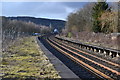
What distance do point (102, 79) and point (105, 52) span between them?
9858 mm

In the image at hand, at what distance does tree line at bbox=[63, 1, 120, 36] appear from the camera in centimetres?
2630

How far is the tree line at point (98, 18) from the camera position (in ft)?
86.3

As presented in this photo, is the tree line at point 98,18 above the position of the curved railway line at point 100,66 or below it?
above

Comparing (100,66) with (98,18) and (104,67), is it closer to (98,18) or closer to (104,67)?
(104,67)

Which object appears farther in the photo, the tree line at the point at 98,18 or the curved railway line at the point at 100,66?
the tree line at the point at 98,18

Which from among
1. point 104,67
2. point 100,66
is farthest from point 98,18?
point 104,67

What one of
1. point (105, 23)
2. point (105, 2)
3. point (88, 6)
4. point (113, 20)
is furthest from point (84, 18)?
point (113, 20)

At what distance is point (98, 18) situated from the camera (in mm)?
36375

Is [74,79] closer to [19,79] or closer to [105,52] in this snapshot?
[19,79]

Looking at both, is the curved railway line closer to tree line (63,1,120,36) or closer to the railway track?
the railway track

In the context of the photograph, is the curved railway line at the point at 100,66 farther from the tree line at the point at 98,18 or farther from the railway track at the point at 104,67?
the tree line at the point at 98,18

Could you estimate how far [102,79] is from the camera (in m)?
7.16

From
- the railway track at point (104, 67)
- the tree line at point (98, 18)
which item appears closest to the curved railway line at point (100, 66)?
the railway track at point (104, 67)

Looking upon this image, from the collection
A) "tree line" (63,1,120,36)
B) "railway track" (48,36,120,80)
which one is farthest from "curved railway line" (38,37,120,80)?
"tree line" (63,1,120,36)
